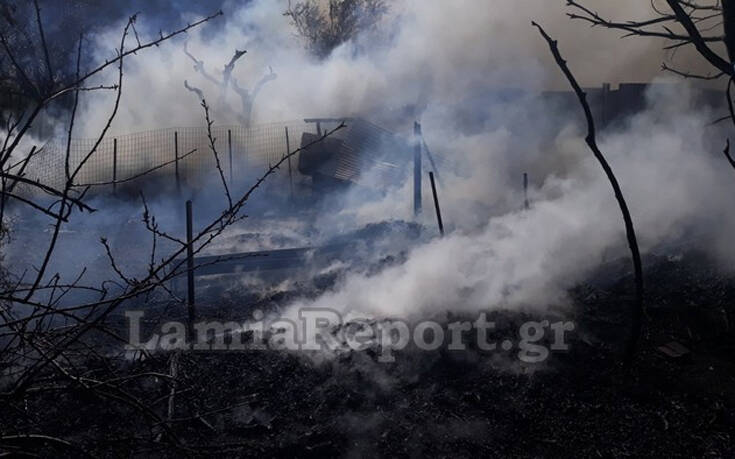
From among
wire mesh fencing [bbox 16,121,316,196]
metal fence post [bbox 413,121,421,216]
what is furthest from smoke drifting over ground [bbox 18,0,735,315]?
wire mesh fencing [bbox 16,121,316,196]

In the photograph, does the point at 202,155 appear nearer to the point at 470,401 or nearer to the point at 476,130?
the point at 476,130

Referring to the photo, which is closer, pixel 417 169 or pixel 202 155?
pixel 417 169

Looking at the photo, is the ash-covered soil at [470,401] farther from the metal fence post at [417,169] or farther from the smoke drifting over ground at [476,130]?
the metal fence post at [417,169]

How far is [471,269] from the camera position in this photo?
24.8 feet

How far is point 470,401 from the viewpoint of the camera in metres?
5.26

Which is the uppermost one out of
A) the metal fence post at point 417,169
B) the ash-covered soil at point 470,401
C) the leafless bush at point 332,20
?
the leafless bush at point 332,20

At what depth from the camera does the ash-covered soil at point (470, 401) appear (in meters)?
4.78

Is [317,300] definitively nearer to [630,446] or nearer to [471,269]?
[471,269]

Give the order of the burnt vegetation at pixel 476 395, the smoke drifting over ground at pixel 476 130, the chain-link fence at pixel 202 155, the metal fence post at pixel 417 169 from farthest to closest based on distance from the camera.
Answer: the chain-link fence at pixel 202 155
the metal fence post at pixel 417 169
the smoke drifting over ground at pixel 476 130
the burnt vegetation at pixel 476 395

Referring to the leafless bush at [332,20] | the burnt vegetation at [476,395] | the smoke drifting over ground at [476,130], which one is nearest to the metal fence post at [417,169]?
the smoke drifting over ground at [476,130]

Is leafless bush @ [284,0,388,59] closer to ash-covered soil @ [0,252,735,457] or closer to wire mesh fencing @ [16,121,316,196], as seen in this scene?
wire mesh fencing @ [16,121,316,196]

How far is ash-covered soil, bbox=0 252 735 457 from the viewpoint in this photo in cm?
478

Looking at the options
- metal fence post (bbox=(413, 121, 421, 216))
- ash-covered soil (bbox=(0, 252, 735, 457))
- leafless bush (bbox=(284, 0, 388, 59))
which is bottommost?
ash-covered soil (bbox=(0, 252, 735, 457))

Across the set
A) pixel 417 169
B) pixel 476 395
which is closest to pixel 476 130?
pixel 417 169
